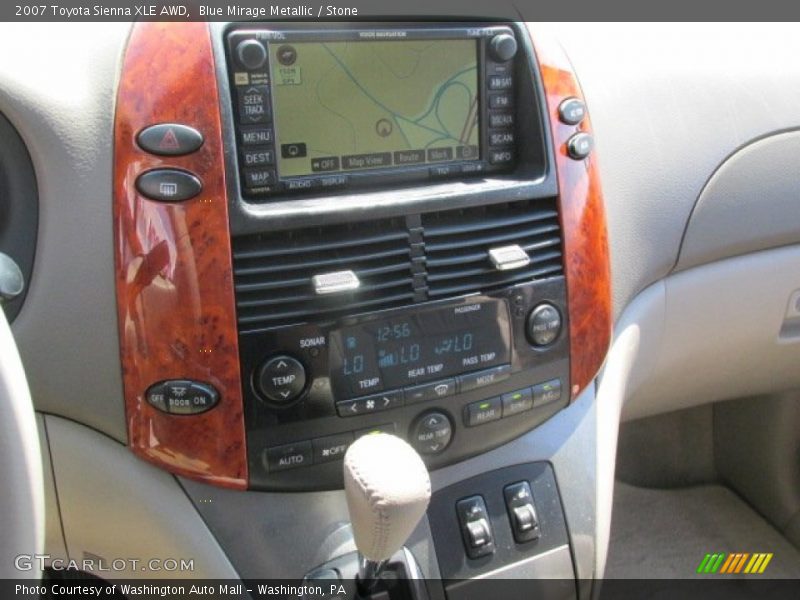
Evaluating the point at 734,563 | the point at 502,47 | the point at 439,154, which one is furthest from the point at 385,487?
the point at 734,563

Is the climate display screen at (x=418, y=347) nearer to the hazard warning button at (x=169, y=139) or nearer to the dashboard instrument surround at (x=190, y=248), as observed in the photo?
the dashboard instrument surround at (x=190, y=248)

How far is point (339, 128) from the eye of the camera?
1.13 meters

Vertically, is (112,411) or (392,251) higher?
(392,251)

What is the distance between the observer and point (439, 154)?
1196 millimetres

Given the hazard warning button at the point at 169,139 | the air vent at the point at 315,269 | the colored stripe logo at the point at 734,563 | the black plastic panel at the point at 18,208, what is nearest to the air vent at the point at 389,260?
the air vent at the point at 315,269

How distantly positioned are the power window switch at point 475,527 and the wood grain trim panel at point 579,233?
213mm

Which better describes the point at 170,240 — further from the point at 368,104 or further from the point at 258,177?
the point at 368,104

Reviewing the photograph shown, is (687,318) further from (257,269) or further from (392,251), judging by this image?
(257,269)

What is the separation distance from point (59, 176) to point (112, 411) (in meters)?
0.27

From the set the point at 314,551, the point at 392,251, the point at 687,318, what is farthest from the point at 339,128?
the point at 687,318

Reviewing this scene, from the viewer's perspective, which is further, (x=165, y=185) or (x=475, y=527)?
(x=475, y=527)

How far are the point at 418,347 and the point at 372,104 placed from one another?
0.30m

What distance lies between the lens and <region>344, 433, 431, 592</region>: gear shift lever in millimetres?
888

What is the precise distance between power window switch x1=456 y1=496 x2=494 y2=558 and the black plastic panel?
23.8 inches
